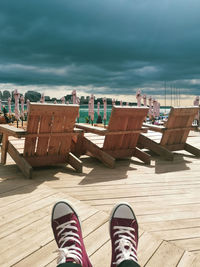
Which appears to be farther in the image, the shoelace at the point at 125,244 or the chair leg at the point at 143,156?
the chair leg at the point at 143,156

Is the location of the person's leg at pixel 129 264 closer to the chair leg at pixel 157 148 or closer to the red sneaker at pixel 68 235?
the red sneaker at pixel 68 235

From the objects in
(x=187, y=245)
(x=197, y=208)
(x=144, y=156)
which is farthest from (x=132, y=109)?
(x=187, y=245)

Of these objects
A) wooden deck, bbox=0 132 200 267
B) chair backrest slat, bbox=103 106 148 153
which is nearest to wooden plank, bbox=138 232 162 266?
wooden deck, bbox=0 132 200 267

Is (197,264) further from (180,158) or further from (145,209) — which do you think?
(180,158)

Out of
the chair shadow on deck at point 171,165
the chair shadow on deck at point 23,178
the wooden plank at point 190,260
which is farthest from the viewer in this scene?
the chair shadow on deck at point 171,165

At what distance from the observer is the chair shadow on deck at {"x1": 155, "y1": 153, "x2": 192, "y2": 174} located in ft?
12.7

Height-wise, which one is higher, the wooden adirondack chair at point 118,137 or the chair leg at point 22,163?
the wooden adirondack chair at point 118,137

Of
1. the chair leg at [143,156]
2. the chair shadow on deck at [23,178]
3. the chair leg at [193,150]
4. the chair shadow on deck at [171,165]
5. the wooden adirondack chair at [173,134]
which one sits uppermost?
the wooden adirondack chair at [173,134]

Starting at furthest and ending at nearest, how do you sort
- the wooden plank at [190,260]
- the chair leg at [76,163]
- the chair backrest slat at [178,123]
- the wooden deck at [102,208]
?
the chair backrest slat at [178,123] < the chair leg at [76,163] < the wooden deck at [102,208] < the wooden plank at [190,260]

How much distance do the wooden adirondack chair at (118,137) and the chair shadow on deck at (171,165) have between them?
264mm

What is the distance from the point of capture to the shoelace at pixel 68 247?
4.20ft

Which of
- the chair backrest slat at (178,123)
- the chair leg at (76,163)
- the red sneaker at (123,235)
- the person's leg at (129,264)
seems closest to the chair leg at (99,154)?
the chair leg at (76,163)

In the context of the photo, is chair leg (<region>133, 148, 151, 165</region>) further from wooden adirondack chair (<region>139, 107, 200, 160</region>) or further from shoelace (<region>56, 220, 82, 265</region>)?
shoelace (<region>56, 220, 82, 265</region>)

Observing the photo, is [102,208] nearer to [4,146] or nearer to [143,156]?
[143,156]
